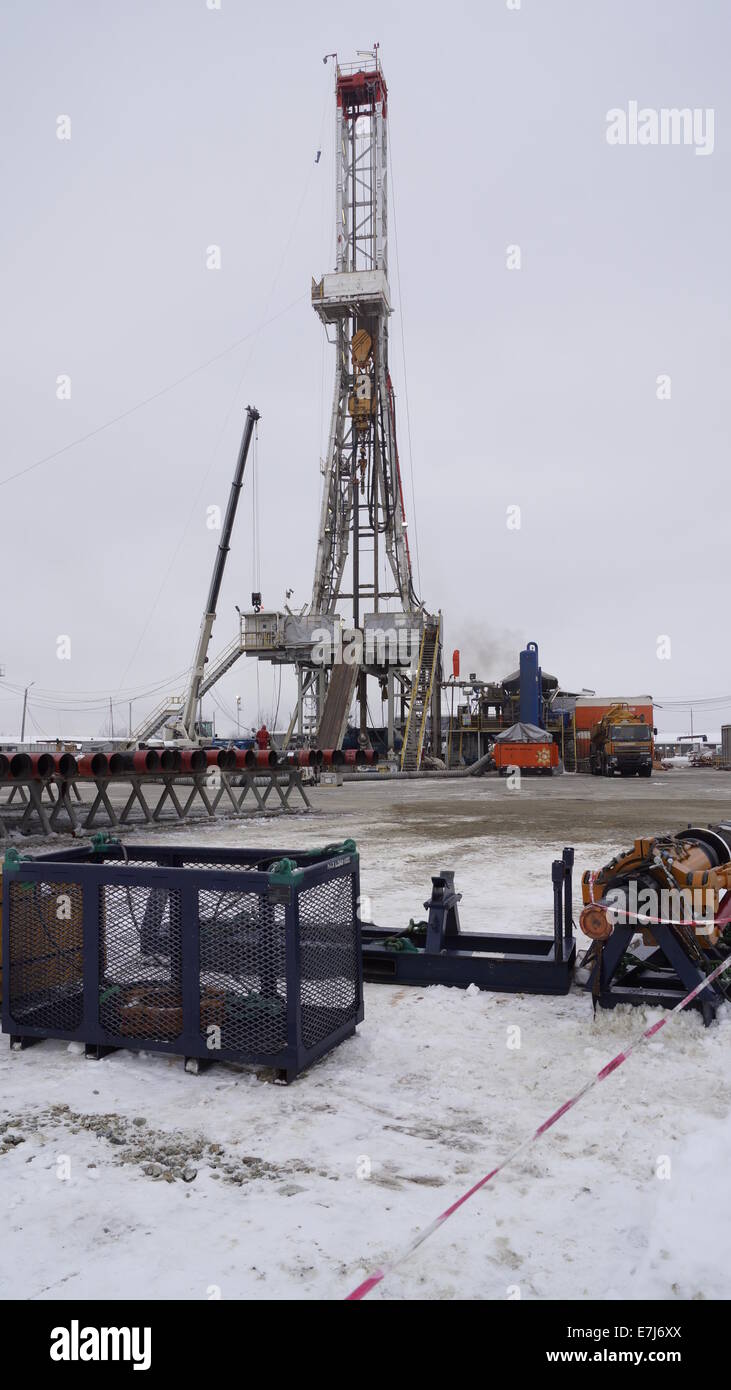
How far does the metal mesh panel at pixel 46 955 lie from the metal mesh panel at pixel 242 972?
0.84 m

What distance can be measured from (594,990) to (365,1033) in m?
1.27

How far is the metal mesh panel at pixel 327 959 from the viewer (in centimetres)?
440

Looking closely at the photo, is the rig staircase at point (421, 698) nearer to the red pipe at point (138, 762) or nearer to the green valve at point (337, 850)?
the red pipe at point (138, 762)

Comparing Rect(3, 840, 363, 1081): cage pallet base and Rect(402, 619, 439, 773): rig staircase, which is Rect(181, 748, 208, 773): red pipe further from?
Rect(402, 619, 439, 773): rig staircase

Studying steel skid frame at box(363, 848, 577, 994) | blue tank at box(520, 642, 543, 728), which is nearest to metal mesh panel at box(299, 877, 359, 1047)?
steel skid frame at box(363, 848, 577, 994)

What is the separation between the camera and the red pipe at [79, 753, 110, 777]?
1377 centimetres

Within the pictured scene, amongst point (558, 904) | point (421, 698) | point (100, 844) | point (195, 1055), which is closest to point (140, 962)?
point (195, 1055)

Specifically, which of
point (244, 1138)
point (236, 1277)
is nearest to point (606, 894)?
point (244, 1138)

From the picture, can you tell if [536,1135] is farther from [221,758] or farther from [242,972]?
[221,758]

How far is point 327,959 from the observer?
15.0ft

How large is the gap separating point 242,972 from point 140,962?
2.14ft

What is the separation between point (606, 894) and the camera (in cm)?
508

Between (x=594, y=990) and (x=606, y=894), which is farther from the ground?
(x=606, y=894)
